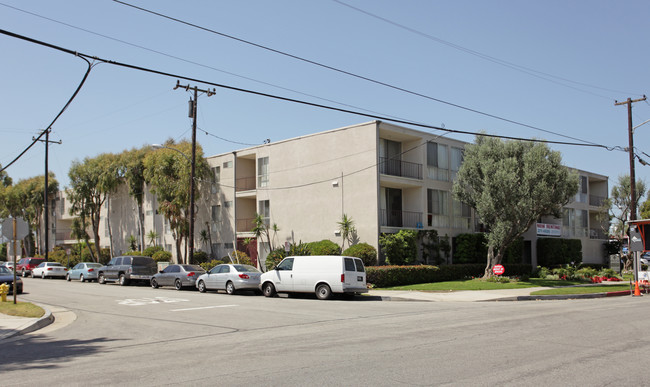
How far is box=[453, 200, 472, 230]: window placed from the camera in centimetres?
3456

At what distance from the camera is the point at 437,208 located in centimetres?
3369

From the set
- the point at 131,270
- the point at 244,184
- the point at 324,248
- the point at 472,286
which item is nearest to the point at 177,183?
the point at 244,184

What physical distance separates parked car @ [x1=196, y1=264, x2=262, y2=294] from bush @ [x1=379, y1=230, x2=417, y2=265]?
7.34 m

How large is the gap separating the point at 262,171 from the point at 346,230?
9.12m

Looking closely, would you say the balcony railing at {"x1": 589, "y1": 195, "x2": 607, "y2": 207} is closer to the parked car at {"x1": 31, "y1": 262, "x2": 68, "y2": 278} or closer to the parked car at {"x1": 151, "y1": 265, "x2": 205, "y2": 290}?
the parked car at {"x1": 151, "y1": 265, "x2": 205, "y2": 290}

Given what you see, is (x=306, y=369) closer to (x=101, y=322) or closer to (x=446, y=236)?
(x=101, y=322)

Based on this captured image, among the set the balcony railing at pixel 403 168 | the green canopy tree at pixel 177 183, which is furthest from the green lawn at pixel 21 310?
the green canopy tree at pixel 177 183

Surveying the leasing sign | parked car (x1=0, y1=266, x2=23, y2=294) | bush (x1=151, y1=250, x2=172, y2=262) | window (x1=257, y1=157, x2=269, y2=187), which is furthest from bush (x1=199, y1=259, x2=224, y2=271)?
the leasing sign

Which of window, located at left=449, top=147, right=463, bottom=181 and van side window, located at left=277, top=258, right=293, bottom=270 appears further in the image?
window, located at left=449, top=147, right=463, bottom=181

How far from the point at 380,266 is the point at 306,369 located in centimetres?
2044

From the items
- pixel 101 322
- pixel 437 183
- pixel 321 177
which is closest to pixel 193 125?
pixel 321 177

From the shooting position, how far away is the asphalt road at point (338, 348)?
7.71 metres

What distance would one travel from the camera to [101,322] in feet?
50.8

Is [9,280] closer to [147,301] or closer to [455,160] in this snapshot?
[147,301]
